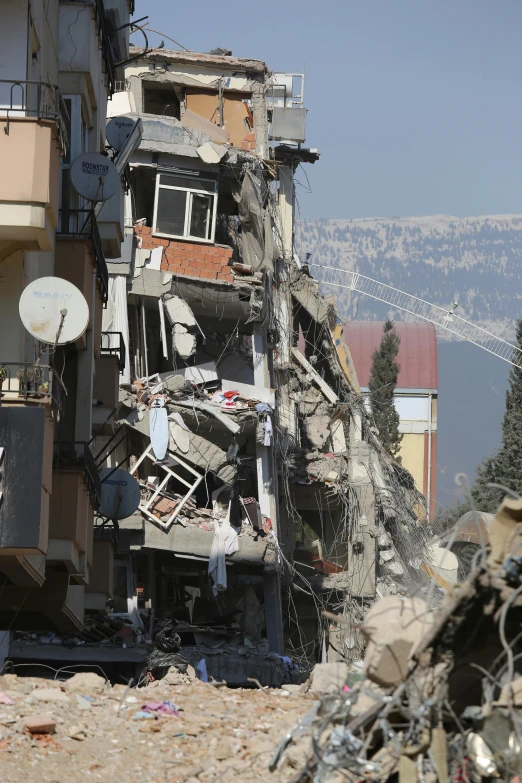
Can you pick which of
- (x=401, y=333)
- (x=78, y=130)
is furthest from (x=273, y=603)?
(x=401, y=333)

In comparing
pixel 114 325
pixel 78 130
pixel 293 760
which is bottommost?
pixel 293 760

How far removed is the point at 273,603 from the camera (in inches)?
1180

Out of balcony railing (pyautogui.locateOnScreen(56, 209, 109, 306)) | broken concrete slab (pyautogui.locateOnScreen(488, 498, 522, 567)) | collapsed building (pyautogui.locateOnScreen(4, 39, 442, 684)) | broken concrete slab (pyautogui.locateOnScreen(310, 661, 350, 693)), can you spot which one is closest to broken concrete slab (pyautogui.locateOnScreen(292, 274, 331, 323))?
collapsed building (pyautogui.locateOnScreen(4, 39, 442, 684))

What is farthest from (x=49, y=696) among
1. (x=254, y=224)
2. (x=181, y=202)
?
(x=181, y=202)

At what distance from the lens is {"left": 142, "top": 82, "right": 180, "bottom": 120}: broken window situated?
115 ft

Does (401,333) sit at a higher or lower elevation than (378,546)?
higher

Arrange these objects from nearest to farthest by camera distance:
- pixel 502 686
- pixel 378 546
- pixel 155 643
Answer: pixel 502 686, pixel 155 643, pixel 378 546

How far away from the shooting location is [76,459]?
54.3 feet

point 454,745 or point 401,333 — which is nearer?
point 454,745

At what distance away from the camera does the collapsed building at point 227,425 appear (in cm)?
2900

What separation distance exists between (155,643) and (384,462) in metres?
12.0

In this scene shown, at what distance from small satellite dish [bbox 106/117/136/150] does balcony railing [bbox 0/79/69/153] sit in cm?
601

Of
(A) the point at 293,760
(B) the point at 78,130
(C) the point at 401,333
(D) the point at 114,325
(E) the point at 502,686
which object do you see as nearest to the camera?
(E) the point at 502,686

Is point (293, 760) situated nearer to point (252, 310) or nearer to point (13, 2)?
point (13, 2)
